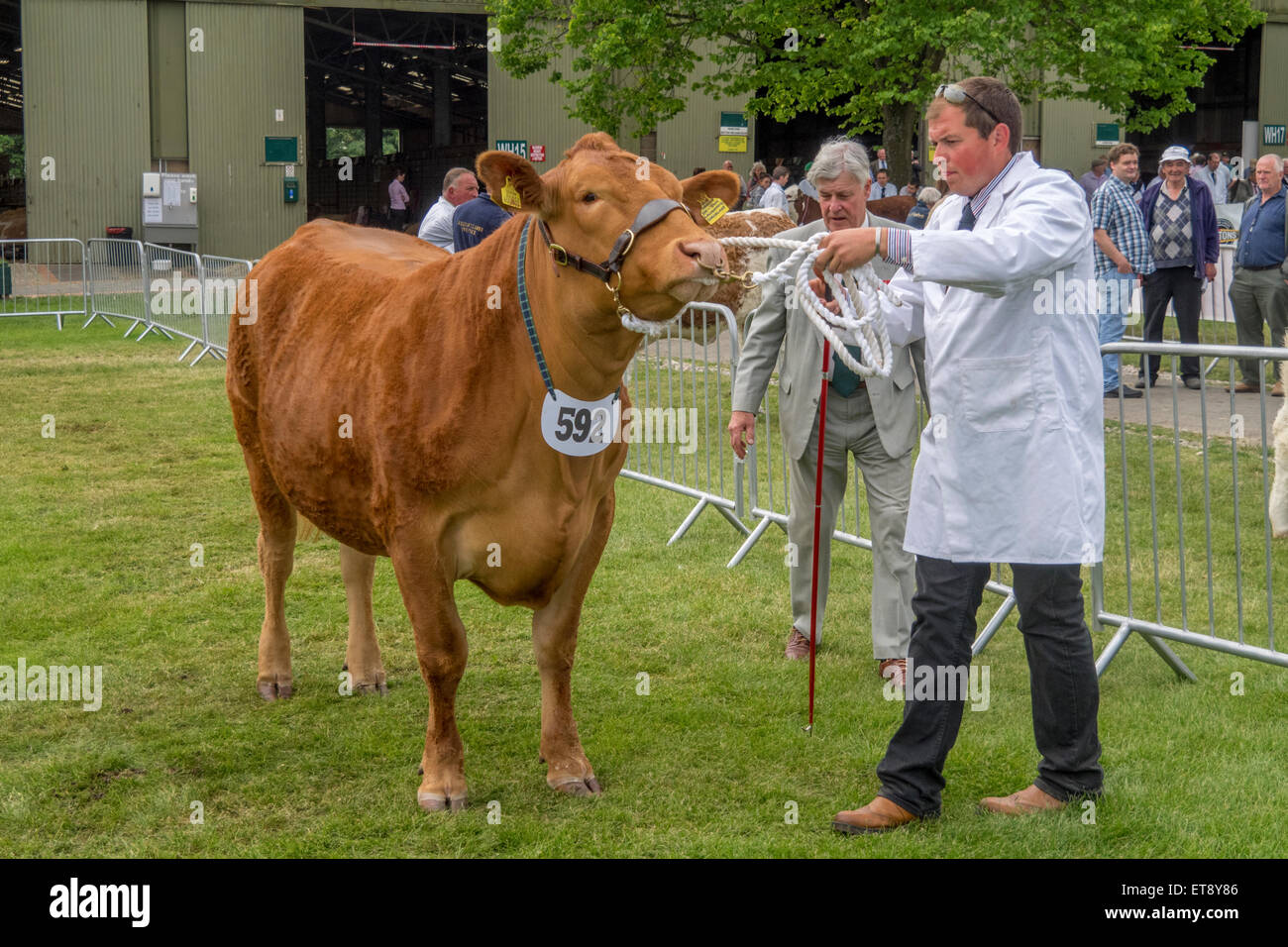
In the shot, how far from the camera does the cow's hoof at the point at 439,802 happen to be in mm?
4387

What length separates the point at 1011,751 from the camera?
4852 mm

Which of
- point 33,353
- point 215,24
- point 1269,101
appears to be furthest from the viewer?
point 1269,101

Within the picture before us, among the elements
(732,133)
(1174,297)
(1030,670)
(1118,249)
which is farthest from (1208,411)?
(732,133)

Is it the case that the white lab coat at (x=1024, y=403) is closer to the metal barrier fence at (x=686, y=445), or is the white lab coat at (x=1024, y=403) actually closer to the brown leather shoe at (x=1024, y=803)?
the brown leather shoe at (x=1024, y=803)

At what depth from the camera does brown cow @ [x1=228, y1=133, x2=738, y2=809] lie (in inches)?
148

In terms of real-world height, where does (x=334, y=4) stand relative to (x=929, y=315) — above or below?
above

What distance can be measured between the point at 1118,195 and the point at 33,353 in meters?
12.8

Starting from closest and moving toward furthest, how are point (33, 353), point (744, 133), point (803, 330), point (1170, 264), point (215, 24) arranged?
1. point (803, 330)
2. point (1170, 264)
3. point (33, 353)
4. point (215, 24)
5. point (744, 133)

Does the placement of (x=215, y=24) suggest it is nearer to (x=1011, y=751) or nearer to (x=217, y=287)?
(x=217, y=287)

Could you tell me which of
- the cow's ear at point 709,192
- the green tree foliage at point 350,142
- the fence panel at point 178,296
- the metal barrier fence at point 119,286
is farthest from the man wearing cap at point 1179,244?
the green tree foliage at point 350,142

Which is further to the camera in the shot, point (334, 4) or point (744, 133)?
point (744, 133)

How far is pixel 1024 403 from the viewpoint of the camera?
13.0 ft

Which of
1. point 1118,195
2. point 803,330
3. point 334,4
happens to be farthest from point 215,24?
point 803,330

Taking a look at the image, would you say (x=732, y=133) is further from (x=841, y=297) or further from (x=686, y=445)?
(x=841, y=297)
